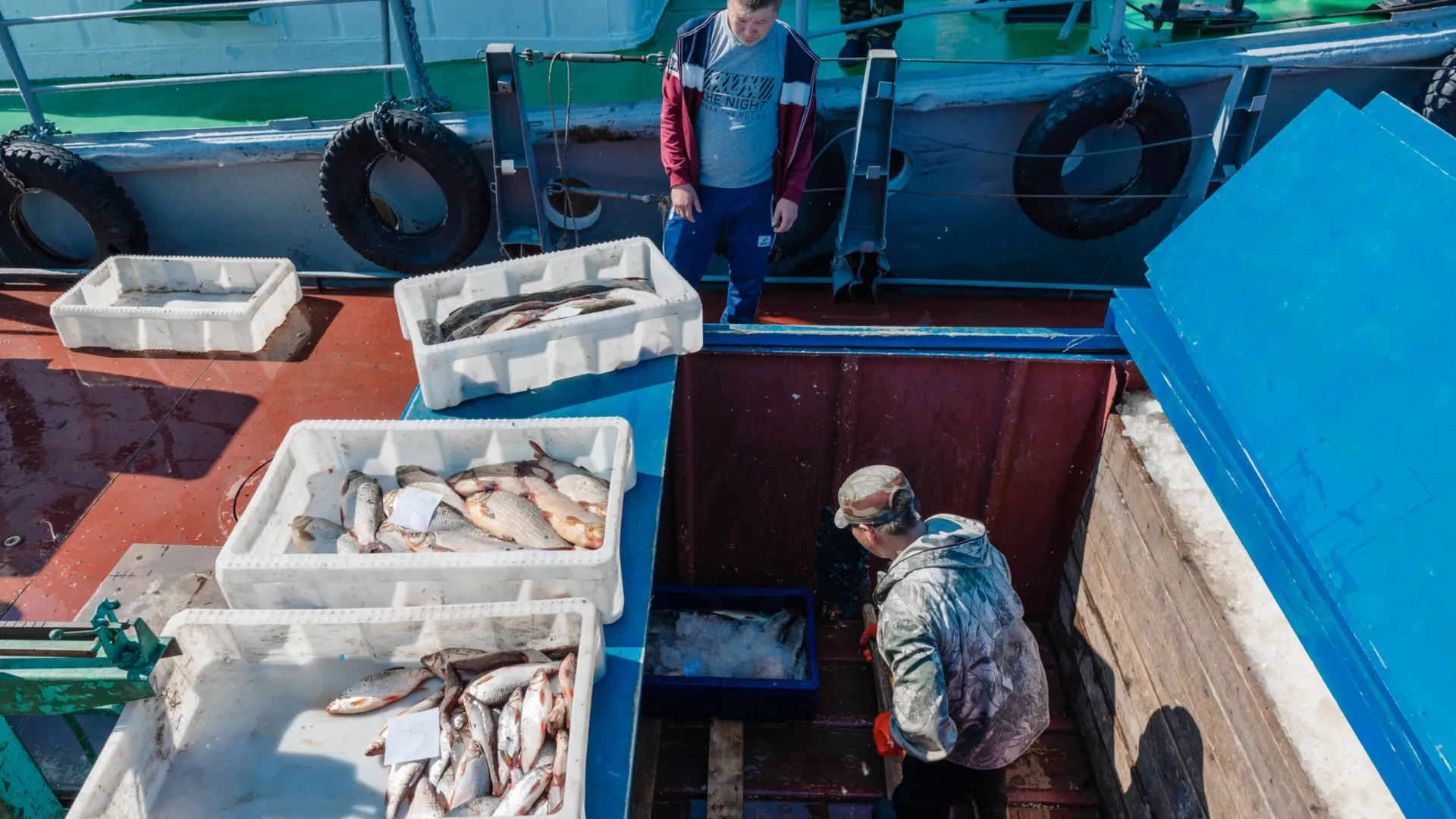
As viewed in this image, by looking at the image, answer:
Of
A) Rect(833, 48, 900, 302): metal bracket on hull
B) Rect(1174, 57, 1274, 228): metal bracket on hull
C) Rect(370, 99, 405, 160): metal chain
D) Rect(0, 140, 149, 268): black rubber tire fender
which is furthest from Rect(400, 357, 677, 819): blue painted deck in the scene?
Rect(0, 140, 149, 268): black rubber tire fender

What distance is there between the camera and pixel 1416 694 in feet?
6.88

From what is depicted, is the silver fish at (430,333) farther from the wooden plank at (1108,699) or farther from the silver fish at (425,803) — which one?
the wooden plank at (1108,699)

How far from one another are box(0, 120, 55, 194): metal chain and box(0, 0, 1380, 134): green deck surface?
1.57 ft

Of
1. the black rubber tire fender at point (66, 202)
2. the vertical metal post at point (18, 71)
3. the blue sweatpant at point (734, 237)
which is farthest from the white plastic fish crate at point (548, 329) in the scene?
the vertical metal post at point (18, 71)

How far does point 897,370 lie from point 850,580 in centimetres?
106

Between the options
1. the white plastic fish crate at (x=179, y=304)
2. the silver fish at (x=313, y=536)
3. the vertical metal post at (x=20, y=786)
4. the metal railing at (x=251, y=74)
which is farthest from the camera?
the metal railing at (x=251, y=74)

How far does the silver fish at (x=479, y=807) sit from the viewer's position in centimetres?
216

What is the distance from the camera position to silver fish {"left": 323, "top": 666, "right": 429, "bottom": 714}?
243 cm

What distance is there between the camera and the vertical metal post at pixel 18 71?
504 centimetres

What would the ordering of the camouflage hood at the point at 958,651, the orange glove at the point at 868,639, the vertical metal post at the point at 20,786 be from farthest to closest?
the orange glove at the point at 868,639
the camouflage hood at the point at 958,651
the vertical metal post at the point at 20,786

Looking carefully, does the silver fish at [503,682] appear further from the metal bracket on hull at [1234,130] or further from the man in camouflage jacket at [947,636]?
the metal bracket on hull at [1234,130]

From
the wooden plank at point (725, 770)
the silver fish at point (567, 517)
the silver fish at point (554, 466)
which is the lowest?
the wooden plank at point (725, 770)

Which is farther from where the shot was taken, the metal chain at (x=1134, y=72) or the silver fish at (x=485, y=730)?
the metal chain at (x=1134, y=72)

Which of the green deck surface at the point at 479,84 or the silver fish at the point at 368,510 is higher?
the green deck surface at the point at 479,84
